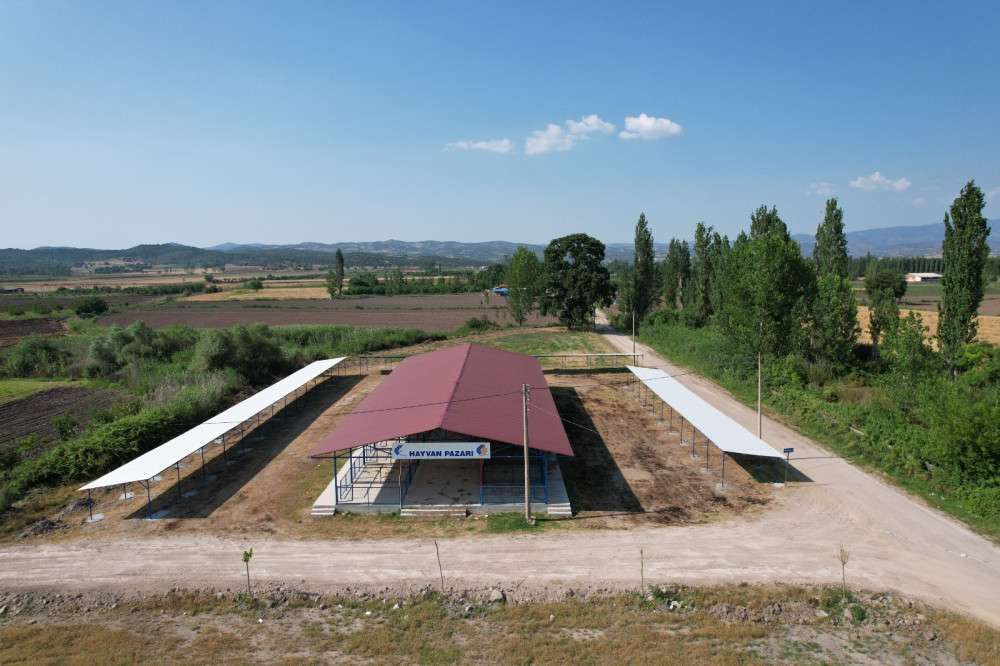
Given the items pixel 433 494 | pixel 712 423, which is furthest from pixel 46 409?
pixel 712 423

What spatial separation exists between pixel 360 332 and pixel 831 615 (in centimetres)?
4520

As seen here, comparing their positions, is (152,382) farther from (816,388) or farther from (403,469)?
(816,388)

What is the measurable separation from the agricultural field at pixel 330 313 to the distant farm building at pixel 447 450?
4088cm

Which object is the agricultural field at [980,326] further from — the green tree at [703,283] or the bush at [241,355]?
the bush at [241,355]

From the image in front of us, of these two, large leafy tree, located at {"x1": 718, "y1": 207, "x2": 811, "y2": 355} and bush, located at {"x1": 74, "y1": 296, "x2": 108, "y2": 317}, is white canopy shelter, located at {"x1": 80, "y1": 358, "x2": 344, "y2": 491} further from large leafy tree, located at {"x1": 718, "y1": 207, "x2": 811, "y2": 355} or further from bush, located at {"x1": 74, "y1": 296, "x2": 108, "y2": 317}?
bush, located at {"x1": 74, "y1": 296, "x2": 108, "y2": 317}

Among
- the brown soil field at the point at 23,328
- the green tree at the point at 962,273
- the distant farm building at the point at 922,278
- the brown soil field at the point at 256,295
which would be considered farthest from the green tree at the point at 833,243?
the distant farm building at the point at 922,278

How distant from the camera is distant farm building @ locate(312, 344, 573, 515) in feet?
57.5

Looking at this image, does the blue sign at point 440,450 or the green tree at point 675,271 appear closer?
the blue sign at point 440,450

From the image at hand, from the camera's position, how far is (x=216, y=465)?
22359 mm

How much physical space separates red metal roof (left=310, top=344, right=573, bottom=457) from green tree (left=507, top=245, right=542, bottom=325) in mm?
33960

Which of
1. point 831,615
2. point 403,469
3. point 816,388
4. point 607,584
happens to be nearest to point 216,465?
point 403,469

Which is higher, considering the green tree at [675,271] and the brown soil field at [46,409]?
the green tree at [675,271]

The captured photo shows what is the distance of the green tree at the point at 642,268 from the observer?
57031mm

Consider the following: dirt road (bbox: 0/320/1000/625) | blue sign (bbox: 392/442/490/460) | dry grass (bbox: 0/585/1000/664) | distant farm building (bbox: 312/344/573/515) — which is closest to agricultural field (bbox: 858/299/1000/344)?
dirt road (bbox: 0/320/1000/625)
